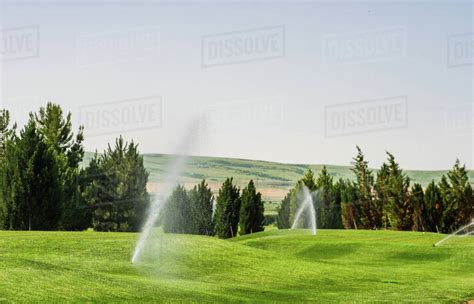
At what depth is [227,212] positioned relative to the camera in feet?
309

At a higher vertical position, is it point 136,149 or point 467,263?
point 136,149

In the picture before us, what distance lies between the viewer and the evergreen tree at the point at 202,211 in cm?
9544

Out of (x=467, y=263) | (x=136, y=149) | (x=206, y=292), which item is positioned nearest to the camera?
(x=206, y=292)

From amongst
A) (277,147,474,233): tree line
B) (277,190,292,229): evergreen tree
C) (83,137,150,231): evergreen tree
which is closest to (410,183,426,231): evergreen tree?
(277,147,474,233): tree line

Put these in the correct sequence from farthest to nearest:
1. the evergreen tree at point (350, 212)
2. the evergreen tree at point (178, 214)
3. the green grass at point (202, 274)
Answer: the evergreen tree at point (350, 212), the evergreen tree at point (178, 214), the green grass at point (202, 274)

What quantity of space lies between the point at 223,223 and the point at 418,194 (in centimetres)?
2707

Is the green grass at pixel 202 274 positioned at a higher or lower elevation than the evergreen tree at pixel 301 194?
lower

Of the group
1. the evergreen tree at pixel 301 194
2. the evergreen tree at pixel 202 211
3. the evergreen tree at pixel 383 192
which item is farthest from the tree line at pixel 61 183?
the evergreen tree at pixel 383 192

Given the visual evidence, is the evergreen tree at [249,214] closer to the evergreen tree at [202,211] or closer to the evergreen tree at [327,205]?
the evergreen tree at [202,211]

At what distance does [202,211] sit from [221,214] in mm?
4288

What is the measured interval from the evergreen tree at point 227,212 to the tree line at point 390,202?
31.9ft

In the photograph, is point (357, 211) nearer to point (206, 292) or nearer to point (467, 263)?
point (467, 263)

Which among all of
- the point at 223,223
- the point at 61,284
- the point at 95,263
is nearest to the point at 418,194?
the point at 223,223

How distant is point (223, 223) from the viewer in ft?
307
